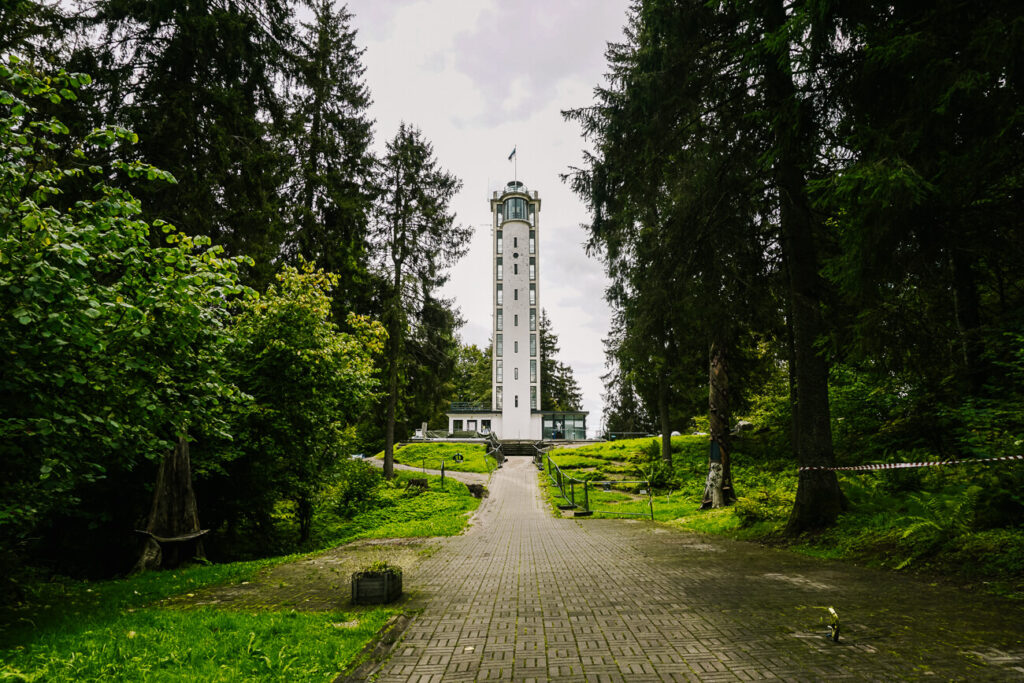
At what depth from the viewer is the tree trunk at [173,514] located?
30.5 ft

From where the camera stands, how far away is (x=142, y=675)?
3.77 meters

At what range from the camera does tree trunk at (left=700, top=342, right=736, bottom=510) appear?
1377 centimetres

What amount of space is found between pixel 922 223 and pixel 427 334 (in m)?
18.1

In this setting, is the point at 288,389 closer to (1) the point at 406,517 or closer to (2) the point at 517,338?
(1) the point at 406,517

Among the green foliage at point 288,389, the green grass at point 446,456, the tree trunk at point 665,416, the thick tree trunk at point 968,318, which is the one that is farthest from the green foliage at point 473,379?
the thick tree trunk at point 968,318

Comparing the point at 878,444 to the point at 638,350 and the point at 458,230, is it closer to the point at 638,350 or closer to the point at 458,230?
the point at 638,350

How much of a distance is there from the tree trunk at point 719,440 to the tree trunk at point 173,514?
11.9 m

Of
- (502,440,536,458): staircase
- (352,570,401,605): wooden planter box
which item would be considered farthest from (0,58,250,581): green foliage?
(502,440,536,458): staircase

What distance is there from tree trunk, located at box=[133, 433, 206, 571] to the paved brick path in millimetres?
4862

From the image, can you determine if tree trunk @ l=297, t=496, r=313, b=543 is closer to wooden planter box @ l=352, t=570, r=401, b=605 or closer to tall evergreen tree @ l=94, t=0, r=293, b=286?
tall evergreen tree @ l=94, t=0, r=293, b=286

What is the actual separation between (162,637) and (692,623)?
15.7ft

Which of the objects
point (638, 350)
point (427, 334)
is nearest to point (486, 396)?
point (427, 334)

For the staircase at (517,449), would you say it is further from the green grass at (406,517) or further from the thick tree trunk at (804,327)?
the thick tree trunk at (804,327)

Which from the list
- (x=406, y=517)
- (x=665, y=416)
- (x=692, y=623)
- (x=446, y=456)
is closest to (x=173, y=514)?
(x=406, y=517)
